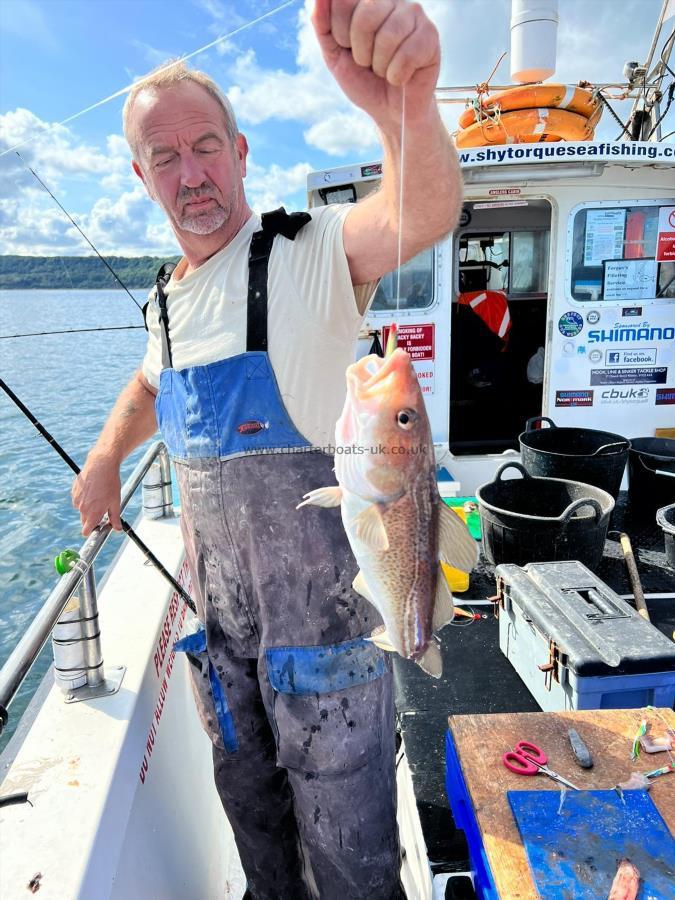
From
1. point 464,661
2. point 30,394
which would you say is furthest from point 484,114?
point 30,394

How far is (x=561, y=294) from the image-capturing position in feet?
19.0

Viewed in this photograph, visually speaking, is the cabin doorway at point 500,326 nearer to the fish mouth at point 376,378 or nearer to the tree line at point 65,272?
the tree line at point 65,272

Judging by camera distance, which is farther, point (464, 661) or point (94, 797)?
point (464, 661)

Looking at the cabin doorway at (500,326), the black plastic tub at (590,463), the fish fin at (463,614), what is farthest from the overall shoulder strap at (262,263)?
the cabin doorway at (500,326)

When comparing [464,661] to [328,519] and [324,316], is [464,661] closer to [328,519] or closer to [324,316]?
[328,519]

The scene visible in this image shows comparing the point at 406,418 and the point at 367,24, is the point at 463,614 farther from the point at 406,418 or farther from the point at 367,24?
the point at 367,24

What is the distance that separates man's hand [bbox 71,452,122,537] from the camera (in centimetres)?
242

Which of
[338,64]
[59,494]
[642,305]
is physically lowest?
[59,494]

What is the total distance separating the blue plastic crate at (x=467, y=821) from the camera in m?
1.87

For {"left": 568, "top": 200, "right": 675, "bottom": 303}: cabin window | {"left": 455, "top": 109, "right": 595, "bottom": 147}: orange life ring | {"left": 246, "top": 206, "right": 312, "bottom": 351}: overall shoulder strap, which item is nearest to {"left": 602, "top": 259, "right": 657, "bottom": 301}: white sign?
{"left": 568, "top": 200, "right": 675, "bottom": 303}: cabin window

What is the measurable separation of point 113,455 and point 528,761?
1.93 metres

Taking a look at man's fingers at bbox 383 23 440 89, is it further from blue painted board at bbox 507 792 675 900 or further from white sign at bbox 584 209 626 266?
white sign at bbox 584 209 626 266

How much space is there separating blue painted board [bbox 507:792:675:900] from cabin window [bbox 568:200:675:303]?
4.80m

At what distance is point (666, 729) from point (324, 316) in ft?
6.51
